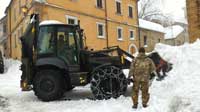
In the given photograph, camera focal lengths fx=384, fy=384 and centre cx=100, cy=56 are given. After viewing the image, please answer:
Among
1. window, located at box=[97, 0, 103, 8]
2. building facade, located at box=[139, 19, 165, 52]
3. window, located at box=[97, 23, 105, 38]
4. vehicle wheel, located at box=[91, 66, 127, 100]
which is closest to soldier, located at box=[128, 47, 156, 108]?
vehicle wheel, located at box=[91, 66, 127, 100]

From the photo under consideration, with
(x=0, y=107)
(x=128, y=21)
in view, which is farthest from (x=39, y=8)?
(x=0, y=107)

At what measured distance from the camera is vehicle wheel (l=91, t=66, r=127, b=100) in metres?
12.2

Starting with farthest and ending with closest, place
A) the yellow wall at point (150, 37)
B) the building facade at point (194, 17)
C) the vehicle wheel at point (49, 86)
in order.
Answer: the yellow wall at point (150, 37) → the building facade at point (194, 17) → the vehicle wheel at point (49, 86)

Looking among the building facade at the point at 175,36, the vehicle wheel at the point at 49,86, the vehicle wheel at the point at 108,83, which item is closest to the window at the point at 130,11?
the building facade at the point at 175,36

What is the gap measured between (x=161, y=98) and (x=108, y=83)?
81.4 inches

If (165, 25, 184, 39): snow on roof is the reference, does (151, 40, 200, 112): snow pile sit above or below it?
below

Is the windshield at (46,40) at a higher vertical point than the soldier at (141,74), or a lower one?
higher

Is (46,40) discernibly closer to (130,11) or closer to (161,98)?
(161,98)

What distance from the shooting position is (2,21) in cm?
4903

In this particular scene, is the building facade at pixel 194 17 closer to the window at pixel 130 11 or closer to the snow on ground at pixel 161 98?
the snow on ground at pixel 161 98

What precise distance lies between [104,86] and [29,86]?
256 centimetres

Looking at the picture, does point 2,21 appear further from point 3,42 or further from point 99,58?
point 99,58

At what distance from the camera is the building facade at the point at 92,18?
97.5 ft

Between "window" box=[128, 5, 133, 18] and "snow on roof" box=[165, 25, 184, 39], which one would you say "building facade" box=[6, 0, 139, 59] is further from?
"snow on roof" box=[165, 25, 184, 39]
